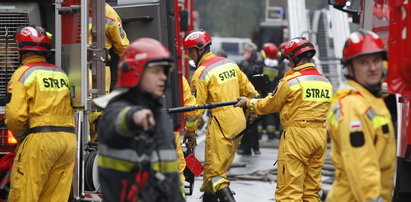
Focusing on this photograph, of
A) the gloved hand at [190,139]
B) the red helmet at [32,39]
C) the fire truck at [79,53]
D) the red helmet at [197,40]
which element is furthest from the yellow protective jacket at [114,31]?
the red helmet at [32,39]

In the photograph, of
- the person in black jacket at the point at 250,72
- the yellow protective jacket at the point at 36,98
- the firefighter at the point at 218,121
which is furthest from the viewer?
the person in black jacket at the point at 250,72

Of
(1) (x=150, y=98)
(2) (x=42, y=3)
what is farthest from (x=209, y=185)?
(1) (x=150, y=98)

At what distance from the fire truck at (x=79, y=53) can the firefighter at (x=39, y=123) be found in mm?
165

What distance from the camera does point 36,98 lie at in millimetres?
7727

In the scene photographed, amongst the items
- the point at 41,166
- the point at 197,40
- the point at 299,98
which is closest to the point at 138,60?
the point at 41,166

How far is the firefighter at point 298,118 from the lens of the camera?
28.5 ft

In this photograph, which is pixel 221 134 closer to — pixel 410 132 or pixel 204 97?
pixel 204 97

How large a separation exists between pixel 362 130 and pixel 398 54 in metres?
1.34

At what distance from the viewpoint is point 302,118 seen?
8703 mm

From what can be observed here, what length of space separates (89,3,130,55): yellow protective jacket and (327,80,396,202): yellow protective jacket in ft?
14.0

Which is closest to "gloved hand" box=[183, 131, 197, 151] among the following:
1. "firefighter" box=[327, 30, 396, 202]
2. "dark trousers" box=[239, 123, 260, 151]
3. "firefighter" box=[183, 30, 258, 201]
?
"firefighter" box=[183, 30, 258, 201]

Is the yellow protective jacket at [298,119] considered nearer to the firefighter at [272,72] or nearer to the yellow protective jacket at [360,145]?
the yellow protective jacket at [360,145]

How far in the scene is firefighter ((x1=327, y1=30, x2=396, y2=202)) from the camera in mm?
5277

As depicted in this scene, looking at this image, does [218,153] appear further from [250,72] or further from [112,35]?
[250,72]
